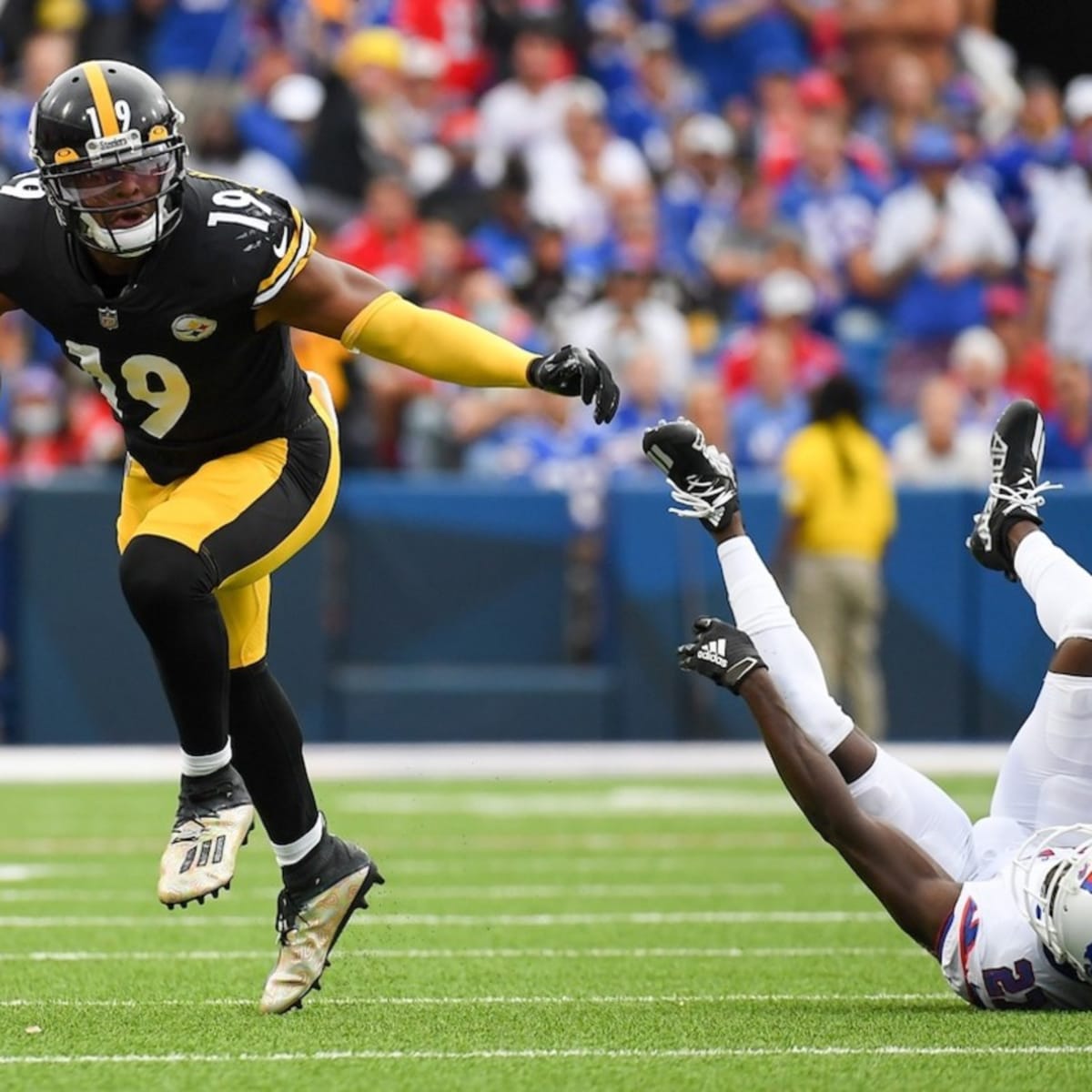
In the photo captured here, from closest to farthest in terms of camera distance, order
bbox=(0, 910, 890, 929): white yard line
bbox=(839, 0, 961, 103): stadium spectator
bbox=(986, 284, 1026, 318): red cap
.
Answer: bbox=(0, 910, 890, 929): white yard line < bbox=(986, 284, 1026, 318): red cap < bbox=(839, 0, 961, 103): stadium spectator

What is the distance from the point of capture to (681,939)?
5824 millimetres

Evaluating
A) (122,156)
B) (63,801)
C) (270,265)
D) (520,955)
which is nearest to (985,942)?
(520,955)

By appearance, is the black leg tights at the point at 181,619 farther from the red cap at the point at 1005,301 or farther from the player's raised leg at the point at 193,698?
the red cap at the point at 1005,301

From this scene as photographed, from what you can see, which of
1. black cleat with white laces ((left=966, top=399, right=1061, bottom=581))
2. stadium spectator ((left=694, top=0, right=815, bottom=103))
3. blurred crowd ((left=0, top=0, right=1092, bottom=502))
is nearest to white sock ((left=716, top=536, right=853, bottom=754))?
black cleat with white laces ((left=966, top=399, right=1061, bottom=581))

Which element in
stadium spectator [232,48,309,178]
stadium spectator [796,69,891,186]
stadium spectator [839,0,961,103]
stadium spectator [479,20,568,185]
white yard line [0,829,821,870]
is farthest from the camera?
stadium spectator [839,0,961,103]

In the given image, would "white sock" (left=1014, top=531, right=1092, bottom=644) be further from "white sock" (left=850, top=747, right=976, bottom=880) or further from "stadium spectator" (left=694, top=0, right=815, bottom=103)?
"stadium spectator" (left=694, top=0, right=815, bottom=103)

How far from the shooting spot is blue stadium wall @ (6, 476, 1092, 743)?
11047 millimetres

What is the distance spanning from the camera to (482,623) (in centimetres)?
1126

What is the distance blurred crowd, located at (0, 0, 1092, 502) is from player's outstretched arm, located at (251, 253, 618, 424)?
6.23 m

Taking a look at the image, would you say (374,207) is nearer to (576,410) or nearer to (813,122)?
(576,410)

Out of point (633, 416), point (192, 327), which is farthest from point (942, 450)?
point (192, 327)

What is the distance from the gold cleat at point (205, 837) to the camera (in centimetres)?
443

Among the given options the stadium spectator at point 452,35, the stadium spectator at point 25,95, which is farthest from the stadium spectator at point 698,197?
the stadium spectator at point 25,95

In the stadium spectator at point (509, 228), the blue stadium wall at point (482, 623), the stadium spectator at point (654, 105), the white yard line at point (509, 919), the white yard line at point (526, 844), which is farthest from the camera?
the stadium spectator at point (654, 105)
